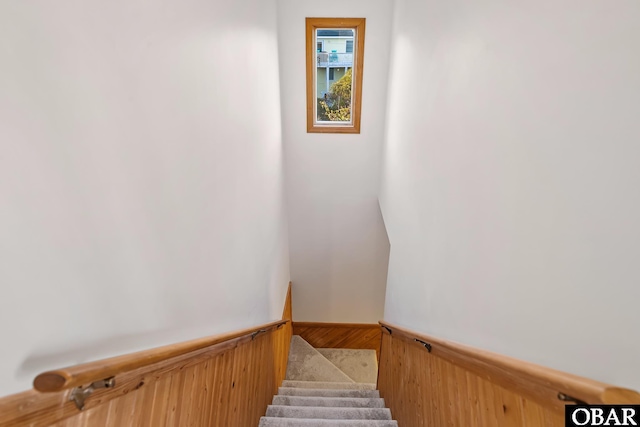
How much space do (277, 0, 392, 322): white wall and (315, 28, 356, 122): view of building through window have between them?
0.76ft

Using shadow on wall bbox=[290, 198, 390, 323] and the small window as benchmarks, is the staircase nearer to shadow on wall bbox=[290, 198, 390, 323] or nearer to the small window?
shadow on wall bbox=[290, 198, 390, 323]

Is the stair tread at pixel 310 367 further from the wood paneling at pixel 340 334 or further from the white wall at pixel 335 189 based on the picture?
the white wall at pixel 335 189

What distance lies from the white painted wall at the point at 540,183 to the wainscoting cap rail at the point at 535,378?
3.4 inches

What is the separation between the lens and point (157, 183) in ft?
3.53

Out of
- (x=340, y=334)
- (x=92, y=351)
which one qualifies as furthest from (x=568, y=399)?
(x=340, y=334)

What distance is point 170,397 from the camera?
115 centimetres

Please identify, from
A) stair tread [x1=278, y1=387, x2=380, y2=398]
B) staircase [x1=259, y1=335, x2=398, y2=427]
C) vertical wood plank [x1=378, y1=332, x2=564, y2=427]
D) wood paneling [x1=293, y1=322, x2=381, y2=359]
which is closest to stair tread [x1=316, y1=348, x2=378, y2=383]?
staircase [x1=259, y1=335, x2=398, y2=427]

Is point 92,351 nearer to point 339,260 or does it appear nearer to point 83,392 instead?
point 83,392

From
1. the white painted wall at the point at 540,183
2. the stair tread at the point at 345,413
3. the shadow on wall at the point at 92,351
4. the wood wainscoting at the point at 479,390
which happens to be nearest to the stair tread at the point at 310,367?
the stair tread at the point at 345,413

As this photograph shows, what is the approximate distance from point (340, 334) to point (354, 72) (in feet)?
12.8

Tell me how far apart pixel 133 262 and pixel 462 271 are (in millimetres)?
1222

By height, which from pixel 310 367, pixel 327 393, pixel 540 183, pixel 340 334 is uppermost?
pixel 540 183

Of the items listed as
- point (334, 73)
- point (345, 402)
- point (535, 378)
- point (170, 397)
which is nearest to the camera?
point (535, 378)

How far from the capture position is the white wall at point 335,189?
389cm
